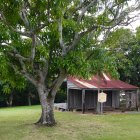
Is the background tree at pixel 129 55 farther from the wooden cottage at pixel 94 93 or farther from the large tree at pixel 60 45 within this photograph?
the large tree at pixel 60 45

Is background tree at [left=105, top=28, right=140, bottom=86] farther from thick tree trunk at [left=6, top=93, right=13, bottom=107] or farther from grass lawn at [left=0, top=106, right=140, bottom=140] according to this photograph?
grass lawn at [left=0, top=106, right=140, bottom=140]

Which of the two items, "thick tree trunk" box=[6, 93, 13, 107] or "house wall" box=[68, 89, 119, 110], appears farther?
"thick tree trunk" box=[6, 93, 13, 107]

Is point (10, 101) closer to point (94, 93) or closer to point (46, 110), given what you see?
point (94, 93)

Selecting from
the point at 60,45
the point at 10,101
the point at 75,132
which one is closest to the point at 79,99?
the point at 10,101

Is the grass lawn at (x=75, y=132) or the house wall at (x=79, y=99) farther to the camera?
the house wall at (x=79, y=99)

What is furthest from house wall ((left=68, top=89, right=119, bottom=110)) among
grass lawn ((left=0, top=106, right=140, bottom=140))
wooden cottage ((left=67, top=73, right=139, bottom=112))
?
grass lawn ((left=0, top=106, right=140, bottom=140))

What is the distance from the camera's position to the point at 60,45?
1625 centimetres

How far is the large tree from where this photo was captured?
15500 mm

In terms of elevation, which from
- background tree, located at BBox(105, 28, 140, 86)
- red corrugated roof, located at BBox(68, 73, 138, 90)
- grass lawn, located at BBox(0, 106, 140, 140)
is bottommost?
grass lawn, located at BBox(0, 106, 140, 140)

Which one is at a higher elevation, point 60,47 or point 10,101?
point 60,47

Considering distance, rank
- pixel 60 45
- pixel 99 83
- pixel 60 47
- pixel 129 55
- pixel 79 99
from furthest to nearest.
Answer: pixel 129 55
pixel 79 99
pixel 99 83
pixel 60 47
pixel 60 45

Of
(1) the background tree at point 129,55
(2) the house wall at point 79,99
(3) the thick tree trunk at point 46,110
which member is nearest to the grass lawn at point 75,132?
(3) the thick tree trunk at point 46,110

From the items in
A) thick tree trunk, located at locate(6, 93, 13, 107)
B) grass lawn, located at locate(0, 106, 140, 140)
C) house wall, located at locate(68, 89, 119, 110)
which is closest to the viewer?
grass lawn, located at locate(0, 106, 140, 140)

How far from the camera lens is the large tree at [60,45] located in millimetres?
15500
